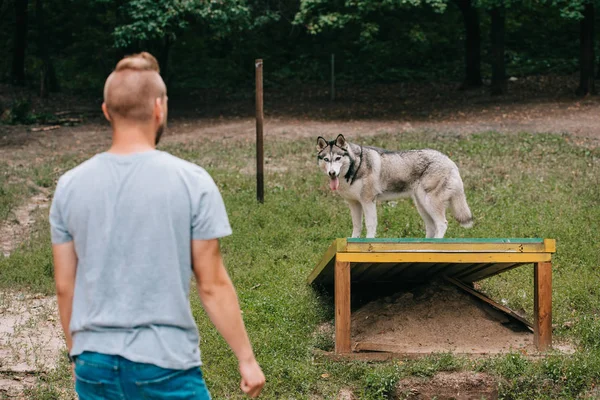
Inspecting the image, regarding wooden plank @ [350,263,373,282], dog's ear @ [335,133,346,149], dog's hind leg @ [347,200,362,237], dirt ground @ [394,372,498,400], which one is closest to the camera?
dirt ground @ [394,372,498,400]

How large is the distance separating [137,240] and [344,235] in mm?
8454

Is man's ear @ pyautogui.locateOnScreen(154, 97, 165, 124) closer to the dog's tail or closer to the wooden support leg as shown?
the wooden support leg

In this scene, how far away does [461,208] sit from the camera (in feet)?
30.6

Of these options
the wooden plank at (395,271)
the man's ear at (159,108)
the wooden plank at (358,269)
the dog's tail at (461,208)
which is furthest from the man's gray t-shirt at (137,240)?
the dog's tail at (461,208)

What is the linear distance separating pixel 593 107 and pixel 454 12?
13355 millimetres

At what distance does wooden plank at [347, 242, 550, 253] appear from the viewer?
6.65 m

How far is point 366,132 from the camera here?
18984 millimetres

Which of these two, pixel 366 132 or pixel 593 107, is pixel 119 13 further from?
pixel 593 107

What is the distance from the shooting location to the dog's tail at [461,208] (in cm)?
931

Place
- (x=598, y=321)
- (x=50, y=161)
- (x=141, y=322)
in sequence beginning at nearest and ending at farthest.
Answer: (x=141, y=322), (x=598, y=321), (x=50, y=161)

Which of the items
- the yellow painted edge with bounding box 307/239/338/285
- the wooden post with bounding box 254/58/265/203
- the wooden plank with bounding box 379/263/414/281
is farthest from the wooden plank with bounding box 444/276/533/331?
the wooden post with bounding box 254/58/265/203

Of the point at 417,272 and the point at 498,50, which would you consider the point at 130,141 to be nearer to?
the point at 417,272

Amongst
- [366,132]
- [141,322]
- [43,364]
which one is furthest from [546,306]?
[366,132]

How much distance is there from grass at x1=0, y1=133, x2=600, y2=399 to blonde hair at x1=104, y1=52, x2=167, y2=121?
3804 millimetres
